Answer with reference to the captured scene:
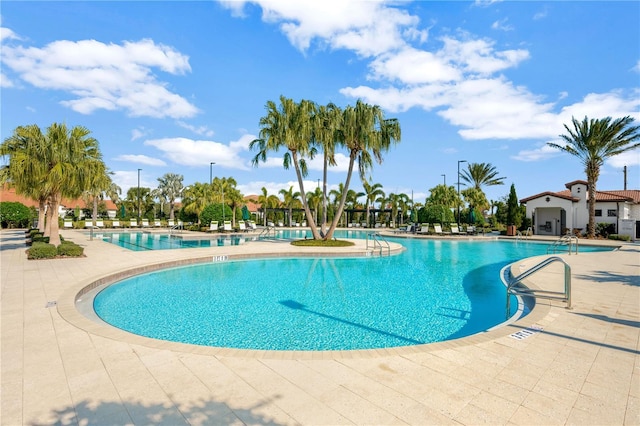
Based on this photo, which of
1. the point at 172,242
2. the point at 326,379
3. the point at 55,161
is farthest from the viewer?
the point at 172,242

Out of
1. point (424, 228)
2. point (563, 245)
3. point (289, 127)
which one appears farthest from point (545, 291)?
point (424, 228)


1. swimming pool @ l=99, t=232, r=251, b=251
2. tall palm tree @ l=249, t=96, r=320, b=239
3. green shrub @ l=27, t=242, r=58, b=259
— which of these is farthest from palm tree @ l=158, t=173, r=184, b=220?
green shrub @ l=27, t=242, r=58, b=259

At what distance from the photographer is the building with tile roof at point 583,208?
1042 inches

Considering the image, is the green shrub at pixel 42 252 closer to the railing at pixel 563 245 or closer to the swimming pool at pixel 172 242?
→ the swimming pool at pixel 172 242

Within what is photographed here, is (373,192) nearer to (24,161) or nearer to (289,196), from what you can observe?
(289,196)

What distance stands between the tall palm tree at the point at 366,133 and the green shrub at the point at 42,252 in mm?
14175

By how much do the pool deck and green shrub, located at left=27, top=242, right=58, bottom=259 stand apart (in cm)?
835

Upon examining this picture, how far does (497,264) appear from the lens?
47.0 ft

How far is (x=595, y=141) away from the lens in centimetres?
2380

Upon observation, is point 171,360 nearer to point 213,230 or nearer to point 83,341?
point 83,341

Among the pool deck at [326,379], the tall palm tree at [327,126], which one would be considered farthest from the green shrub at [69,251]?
the tall palm tree at [327,126]

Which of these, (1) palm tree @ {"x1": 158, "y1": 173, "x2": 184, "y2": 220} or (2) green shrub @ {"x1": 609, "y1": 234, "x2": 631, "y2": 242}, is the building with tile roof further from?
(1) palm tree @ {"x1": 158, "y1": 173, "x2": 184, "y2": 220}

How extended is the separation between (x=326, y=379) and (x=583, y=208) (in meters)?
33.8

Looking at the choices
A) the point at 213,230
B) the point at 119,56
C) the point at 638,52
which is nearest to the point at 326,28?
the point at 119,56
